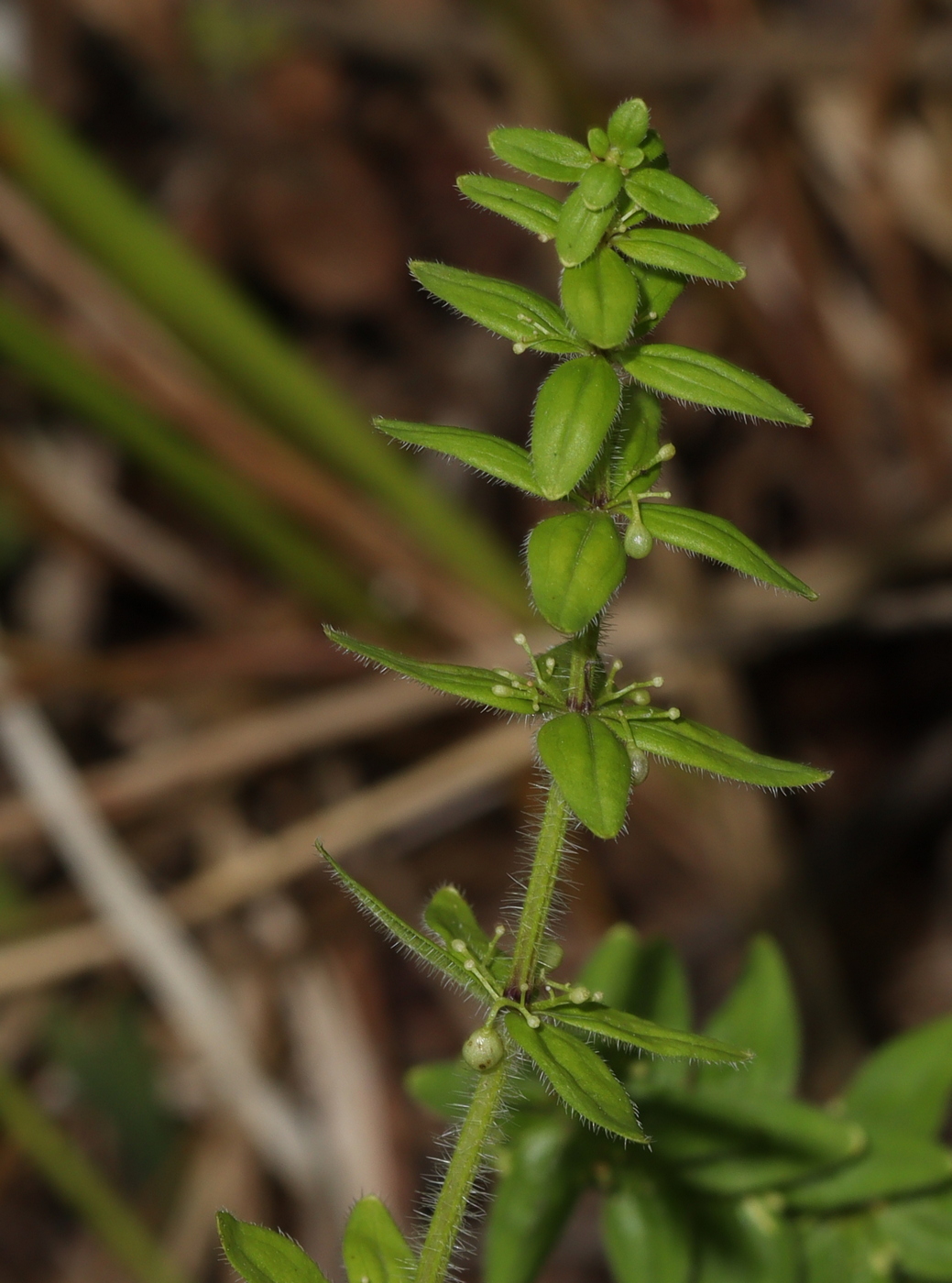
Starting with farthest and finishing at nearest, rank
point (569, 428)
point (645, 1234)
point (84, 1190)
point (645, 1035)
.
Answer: point (84, 1190), point (645, 1234), point (645, 1035), point (569, 428)

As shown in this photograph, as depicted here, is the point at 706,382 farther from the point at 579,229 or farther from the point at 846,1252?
the point at 846,1252

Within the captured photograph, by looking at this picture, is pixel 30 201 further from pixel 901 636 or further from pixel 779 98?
pixel 901 636

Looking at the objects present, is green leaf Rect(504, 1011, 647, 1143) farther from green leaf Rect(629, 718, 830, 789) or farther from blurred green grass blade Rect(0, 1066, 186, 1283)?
blurred green grass blade Rect(0, 1066, 186, 1283)

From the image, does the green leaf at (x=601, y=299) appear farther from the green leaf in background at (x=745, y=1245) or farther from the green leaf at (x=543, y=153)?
the green leaf in background at (x=745, y=1245)

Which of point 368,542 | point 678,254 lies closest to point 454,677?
point 678,254

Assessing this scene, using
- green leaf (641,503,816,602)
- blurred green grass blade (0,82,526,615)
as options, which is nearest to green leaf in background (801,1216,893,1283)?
green leaf (641,503,816,602)
